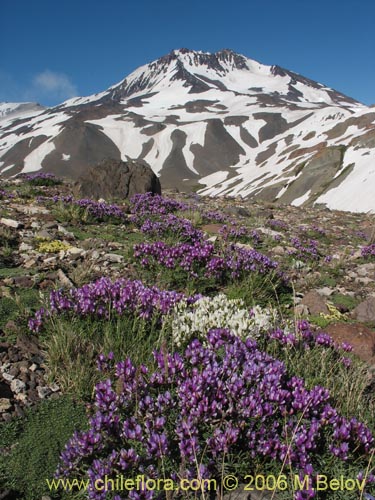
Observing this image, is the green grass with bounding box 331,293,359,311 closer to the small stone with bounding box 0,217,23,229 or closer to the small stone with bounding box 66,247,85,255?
the small stone with bounding box 66,247,85,255

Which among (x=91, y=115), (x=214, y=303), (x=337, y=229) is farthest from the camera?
(x=91, y=115)

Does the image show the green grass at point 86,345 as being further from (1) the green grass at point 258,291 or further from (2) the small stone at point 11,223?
(2) the small stone at point 11,223

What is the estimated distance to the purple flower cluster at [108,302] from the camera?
4.33 metres

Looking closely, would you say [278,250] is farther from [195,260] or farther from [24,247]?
[24,247]

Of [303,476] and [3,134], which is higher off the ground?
[3,134]

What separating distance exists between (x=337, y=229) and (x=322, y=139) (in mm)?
96742

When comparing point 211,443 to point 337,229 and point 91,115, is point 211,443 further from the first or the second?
point 91,115

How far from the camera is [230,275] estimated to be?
6.67 meters

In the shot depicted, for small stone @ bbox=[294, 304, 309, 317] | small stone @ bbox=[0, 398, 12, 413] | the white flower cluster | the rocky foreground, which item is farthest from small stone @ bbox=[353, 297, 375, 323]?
small stone @ bbox=[0, 398, 12, 413]

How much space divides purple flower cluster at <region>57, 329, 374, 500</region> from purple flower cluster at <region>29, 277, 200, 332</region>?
122 cm

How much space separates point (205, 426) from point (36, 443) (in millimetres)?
1357

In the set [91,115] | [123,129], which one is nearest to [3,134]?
[91,115]

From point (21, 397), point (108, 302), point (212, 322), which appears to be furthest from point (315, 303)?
point (21, 397)

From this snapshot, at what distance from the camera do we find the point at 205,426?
3.00 metres
